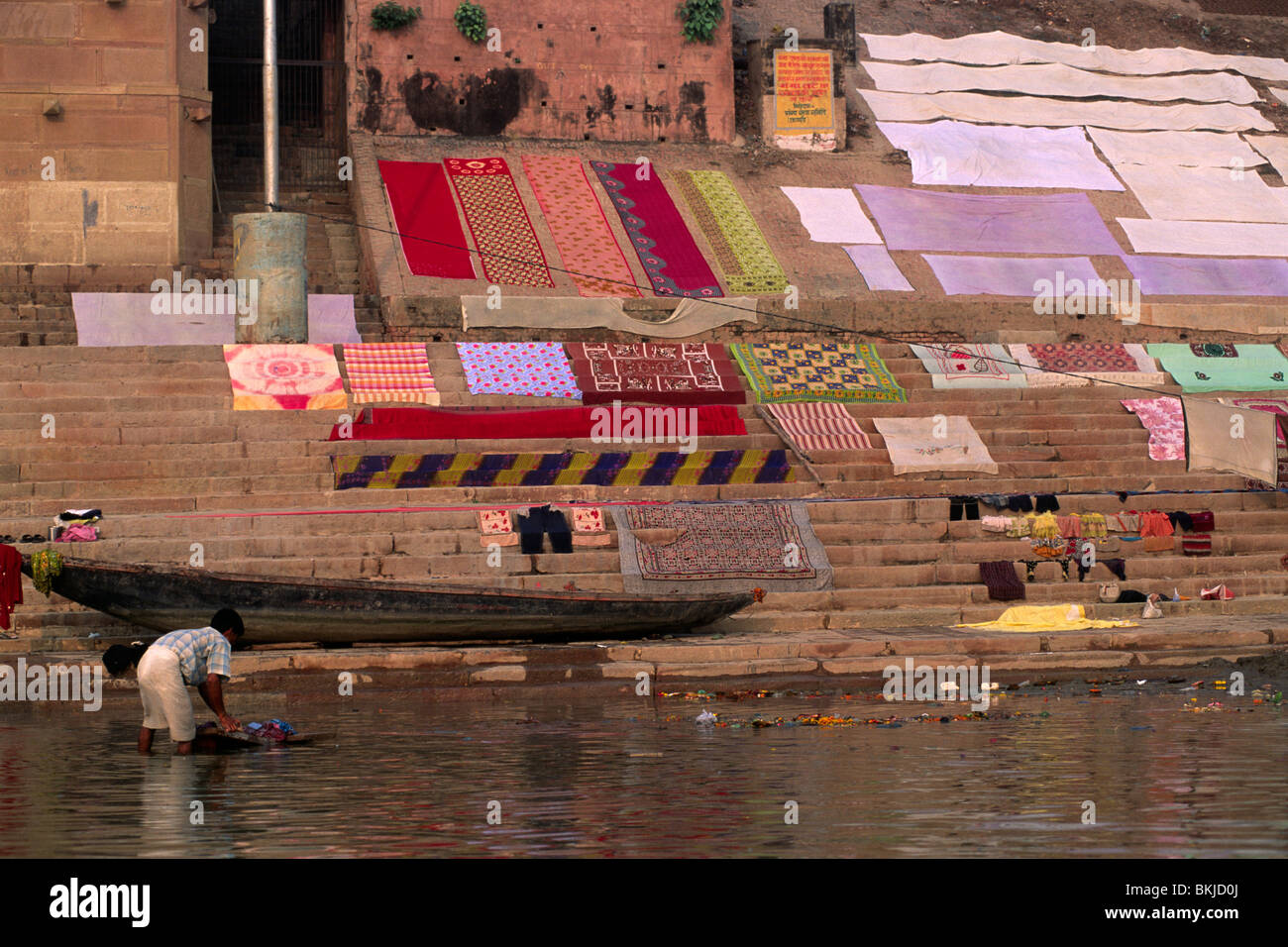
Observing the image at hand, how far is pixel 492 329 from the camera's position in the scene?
21.5 m

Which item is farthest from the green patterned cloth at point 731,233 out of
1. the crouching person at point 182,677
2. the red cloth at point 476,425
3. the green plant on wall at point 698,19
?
the crouching person at point 182,677

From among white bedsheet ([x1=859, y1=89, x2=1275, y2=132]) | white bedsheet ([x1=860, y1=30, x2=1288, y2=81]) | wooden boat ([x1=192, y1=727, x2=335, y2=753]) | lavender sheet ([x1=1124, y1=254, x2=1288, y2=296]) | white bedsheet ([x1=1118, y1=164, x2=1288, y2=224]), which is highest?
white bedsheet ([x1=860, y1=30, x2=1288, y2=81])

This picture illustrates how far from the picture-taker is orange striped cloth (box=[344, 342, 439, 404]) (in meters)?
18.5

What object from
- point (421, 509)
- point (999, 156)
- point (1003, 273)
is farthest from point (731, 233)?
point (421, 509)

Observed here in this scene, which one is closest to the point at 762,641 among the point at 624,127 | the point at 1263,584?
the point at 1263,584

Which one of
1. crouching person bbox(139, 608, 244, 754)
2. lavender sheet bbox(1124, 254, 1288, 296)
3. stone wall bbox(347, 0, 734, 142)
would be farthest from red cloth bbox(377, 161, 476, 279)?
crouching person bbox(139, 608, 244, 754)

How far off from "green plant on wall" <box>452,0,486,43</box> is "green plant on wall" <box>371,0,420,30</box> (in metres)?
0.70

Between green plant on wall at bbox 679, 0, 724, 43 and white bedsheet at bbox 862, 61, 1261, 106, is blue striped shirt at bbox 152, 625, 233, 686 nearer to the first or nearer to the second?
green plant on wall at bbox 679, 0, 724, 43

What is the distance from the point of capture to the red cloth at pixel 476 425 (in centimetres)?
1783

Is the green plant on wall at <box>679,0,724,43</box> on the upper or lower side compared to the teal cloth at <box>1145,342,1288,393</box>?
upper

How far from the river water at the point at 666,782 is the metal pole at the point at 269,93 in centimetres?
884
